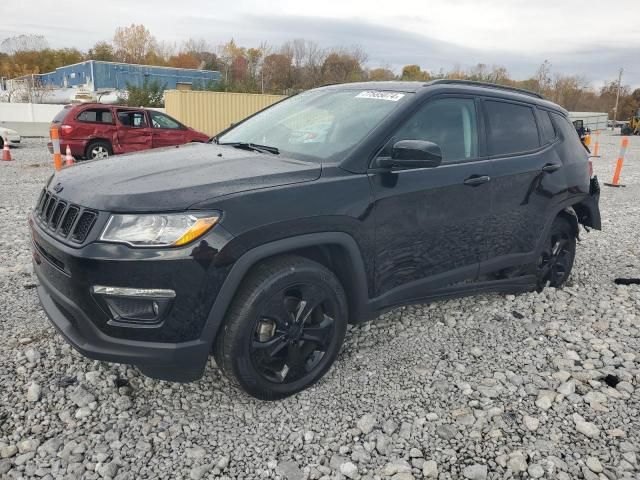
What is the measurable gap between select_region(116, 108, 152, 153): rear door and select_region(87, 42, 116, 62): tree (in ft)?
224

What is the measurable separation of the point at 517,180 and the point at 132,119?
39.2 feet

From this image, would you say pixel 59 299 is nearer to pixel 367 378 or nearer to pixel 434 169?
pixel 367 378

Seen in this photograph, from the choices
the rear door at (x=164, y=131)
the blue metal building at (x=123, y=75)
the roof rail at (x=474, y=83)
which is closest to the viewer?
the roof rail at (x=474, y=83)

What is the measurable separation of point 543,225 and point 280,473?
2.95m

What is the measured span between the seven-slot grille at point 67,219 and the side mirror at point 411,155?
1571 mm

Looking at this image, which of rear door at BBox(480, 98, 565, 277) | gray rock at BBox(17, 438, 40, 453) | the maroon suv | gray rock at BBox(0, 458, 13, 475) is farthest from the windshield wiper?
the maroon suv

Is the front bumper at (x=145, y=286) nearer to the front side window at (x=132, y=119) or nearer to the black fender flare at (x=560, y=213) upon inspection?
the black fender flare at (x=560, y=213)

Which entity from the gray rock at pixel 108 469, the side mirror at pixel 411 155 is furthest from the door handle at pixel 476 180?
the gray rock at pixel 108 469

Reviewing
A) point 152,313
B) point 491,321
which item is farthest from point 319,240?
point 491,321

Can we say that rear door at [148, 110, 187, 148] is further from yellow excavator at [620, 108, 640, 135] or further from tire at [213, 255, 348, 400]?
yellow excavator at [620, 108, 640, 135]

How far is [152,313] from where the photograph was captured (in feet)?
7.66

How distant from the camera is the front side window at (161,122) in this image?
45.5ft

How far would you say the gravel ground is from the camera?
2.37 meters

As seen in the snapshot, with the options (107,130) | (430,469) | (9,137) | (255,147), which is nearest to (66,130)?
(107,130)
